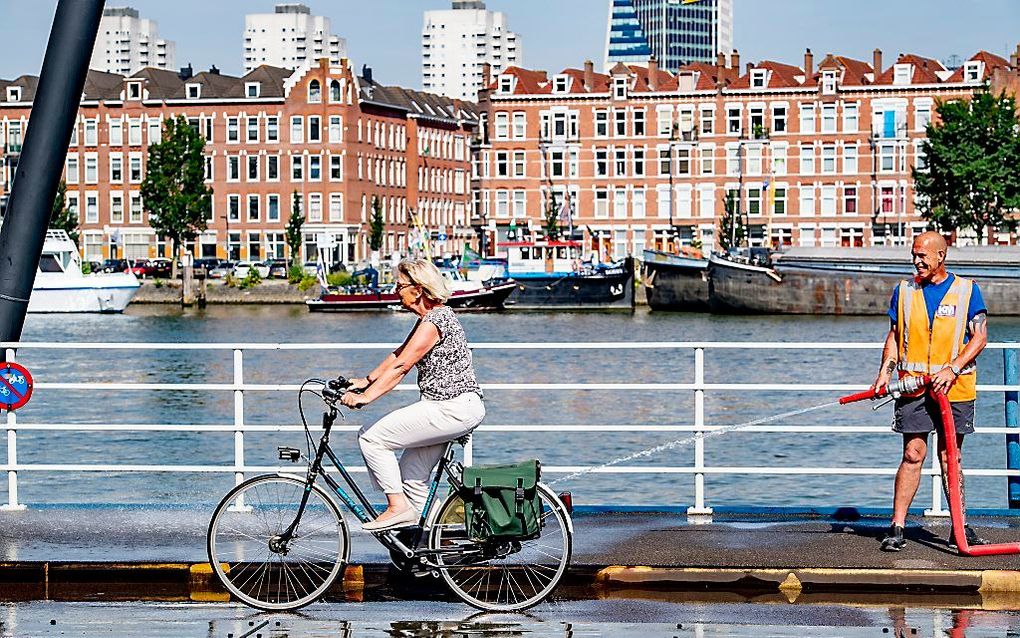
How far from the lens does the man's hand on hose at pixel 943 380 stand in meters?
8.88

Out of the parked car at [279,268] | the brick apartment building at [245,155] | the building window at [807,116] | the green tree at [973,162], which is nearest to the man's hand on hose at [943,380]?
the green tree at [973,162]

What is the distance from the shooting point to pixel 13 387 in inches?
406

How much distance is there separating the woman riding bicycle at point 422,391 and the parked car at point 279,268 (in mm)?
86702

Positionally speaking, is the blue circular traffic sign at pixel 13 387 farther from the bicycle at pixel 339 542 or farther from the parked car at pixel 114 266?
the parked car at pixel 114 266

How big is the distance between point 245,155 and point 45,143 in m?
98.4

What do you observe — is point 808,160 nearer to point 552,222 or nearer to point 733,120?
point 733,120

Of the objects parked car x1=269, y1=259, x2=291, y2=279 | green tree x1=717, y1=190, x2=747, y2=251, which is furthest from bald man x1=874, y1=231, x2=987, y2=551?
green tree x1=717, y1=190, x2=747, y2=251

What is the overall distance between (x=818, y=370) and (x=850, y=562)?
3651 centimetres

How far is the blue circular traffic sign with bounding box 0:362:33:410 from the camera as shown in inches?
404

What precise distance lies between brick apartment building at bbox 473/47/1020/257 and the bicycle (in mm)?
89592

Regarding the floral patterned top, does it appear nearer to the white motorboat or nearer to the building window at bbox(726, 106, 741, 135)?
the white motorboat

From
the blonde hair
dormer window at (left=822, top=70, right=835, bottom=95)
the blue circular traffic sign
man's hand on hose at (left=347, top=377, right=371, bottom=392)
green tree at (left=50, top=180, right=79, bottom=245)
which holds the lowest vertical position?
the blue circular traffic sign

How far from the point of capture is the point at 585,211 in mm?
103000

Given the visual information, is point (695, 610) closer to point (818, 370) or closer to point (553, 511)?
point (553, 511)
